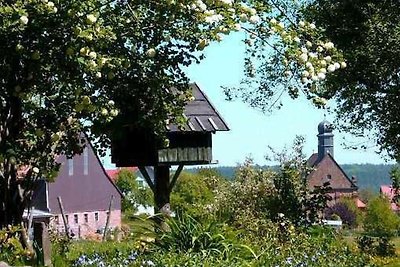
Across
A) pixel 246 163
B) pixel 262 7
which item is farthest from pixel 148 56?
pixel 246 163

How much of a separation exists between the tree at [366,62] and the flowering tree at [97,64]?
4.07 metres

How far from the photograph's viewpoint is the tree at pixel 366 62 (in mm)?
11375

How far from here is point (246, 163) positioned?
16266 millimetres

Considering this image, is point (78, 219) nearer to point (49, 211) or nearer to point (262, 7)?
point (49, 211)

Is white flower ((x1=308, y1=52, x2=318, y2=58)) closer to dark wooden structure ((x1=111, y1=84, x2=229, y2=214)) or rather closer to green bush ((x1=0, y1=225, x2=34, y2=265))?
dark wooden structure ((x1=111, y1=84, x2=229, y2=214))

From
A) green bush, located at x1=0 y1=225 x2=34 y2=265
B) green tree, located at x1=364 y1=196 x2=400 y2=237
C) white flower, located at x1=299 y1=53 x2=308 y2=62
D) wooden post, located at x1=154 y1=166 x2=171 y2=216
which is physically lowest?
green tree, located at x1=364 y1=196 x2=400 y2=237

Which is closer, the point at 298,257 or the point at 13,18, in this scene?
the point at 13,18

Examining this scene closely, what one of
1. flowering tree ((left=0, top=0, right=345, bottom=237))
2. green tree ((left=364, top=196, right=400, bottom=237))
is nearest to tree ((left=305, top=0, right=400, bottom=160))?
flowering tree ((left=0, top=0, right=345, bottom=237))

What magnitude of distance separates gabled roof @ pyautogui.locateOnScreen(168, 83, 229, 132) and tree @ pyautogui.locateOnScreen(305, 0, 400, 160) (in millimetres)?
2935

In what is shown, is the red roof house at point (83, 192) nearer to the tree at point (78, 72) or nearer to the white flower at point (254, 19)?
the tree at point (78, 72)

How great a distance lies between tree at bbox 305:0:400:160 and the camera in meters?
11.4

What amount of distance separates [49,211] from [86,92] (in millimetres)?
26863

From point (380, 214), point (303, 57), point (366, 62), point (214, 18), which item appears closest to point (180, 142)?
point (303, 57)

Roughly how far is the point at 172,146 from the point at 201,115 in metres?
0.54
